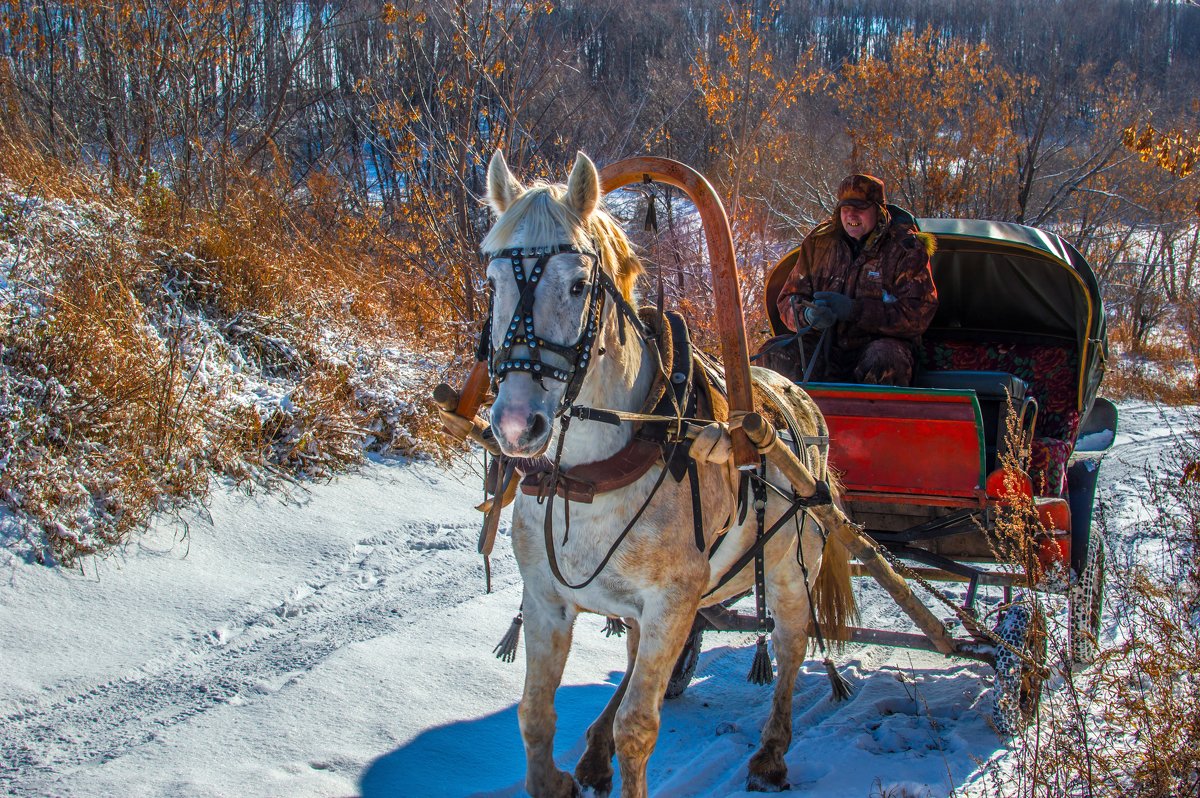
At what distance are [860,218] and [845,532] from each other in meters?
2.13

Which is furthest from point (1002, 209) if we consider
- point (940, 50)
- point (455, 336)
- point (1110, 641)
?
point (1110, 641)

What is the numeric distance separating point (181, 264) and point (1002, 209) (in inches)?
462

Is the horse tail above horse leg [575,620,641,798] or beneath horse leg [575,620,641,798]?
above

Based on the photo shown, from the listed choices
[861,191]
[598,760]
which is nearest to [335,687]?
[598,760]

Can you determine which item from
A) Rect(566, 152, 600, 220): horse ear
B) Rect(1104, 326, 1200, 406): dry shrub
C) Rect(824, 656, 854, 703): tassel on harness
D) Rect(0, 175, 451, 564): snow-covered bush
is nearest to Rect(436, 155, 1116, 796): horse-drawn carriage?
Rect(566, 152, 600, 220): horse ear

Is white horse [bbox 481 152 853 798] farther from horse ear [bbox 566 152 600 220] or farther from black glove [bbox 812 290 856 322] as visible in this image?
black glove [bbox 812 290 856 322]

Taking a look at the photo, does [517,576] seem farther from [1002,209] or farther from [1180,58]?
[1180,58]

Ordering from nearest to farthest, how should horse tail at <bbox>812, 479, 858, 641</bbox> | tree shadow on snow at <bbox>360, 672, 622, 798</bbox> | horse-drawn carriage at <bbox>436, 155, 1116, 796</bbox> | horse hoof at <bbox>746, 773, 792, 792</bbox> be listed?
horse-drawn carriage at <bbox>436, 155, 1116, 796</bbox>
tree shadow on snow at <bbox>360, 672, 622, 798</bbox>
horse hoof at <bbox>746, 773, 792, 792</bbox>
horse tail at <bbox>812, 479, 858, 641</bbox>

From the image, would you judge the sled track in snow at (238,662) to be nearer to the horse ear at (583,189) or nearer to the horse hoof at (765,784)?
the horse hoof at (765,784)

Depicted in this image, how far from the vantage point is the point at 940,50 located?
1350cm

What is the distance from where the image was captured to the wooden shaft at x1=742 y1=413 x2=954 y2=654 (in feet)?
8.79

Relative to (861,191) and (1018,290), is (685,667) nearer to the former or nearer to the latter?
(861,191)

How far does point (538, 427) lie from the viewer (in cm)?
226

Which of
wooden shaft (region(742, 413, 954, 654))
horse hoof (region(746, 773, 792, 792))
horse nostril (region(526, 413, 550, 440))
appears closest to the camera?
horse nostril (region(526, 413, 550, 440))
